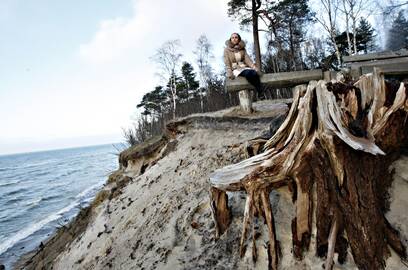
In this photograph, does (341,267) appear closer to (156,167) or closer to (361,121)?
(361,121)

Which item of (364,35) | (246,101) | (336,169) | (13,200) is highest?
(364,35)

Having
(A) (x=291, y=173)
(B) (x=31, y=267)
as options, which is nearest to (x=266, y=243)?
(A) (x=291, y=173)

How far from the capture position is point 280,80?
6.97m

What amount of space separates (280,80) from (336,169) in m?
4.23

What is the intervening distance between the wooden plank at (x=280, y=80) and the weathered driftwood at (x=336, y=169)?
11.1ft

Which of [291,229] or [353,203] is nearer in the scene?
[353,203]

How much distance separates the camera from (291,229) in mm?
3393

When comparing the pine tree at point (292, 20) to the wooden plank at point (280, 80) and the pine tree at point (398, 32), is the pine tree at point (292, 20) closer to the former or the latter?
the pine tree at point (398, 32)

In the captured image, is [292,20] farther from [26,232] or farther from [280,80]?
[26,232]

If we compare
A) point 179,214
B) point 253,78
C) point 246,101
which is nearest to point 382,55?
point 253,78

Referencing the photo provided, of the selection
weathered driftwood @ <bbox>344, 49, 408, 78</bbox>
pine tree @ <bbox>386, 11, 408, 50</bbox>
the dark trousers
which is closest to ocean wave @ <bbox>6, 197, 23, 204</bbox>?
the dark trousers

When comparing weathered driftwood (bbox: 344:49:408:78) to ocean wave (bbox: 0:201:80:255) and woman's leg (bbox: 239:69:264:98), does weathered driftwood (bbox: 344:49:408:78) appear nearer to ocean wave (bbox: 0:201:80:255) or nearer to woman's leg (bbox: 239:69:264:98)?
woman's leg (bbox: 239:69:264:98)

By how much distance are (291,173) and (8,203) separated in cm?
2603

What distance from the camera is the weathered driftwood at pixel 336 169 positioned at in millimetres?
2988
